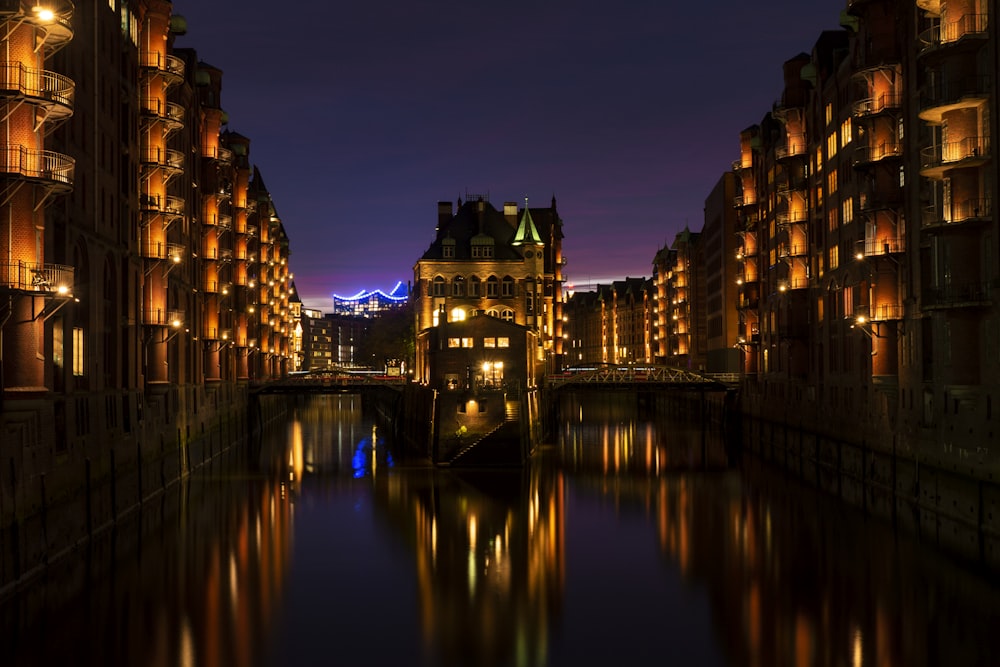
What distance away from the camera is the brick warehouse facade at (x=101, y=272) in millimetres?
35375

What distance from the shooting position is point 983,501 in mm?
41250

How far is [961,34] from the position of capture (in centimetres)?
4453

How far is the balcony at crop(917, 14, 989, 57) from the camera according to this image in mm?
43528

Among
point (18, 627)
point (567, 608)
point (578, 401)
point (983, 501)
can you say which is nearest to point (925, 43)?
point (983, 501)

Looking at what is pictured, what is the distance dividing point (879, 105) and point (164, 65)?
39.6 m

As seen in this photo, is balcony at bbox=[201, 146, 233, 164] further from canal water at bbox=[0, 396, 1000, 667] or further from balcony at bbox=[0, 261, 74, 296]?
balcony at bbox=[0, 261, 74, 296]

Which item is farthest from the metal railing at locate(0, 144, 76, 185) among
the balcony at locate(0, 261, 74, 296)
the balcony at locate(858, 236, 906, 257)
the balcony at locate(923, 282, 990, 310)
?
the balcony at locate(858, 236, 906, 257)

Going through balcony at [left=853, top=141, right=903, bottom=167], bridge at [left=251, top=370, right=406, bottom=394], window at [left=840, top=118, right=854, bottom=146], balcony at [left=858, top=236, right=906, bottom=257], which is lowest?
bridge at [left=251, top=370, right=406, bottom=394]

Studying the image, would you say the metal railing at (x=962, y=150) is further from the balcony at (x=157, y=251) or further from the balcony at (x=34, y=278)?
the balcony at (x=157, y=251)

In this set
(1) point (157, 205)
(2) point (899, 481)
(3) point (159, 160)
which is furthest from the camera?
(3) point (159, 160)

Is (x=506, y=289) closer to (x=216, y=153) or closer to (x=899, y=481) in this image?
(x=216, y=153)

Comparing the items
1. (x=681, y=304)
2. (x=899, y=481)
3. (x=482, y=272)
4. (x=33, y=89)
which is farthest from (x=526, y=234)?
(x=33, y=89)

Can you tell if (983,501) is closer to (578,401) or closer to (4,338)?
(4,338)

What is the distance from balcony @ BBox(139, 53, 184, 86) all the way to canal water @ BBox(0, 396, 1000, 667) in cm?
2371
